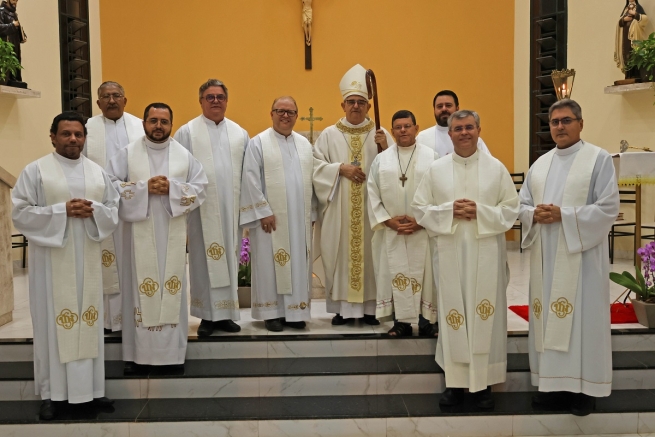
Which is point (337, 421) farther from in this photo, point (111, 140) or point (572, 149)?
point (111, 140)

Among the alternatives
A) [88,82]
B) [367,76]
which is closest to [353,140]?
[367,76]

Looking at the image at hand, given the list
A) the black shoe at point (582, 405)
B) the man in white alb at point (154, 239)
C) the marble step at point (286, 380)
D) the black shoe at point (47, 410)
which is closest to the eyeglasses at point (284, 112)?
the man in white alb at point (154, 239)

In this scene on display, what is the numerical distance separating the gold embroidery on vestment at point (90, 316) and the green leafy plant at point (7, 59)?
426 cm

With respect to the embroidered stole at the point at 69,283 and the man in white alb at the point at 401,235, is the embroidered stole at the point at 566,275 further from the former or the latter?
the embroidered stole at the point at 69,283

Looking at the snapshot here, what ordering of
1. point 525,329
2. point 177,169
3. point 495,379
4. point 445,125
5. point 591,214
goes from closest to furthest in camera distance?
point 591,214, point 495,379, point 177,169, point 525,329, point 445,125

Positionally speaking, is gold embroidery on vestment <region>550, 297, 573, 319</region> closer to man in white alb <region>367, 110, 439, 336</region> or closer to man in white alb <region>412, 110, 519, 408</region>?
man in white alb <region>412, 110, 519, 408</region>

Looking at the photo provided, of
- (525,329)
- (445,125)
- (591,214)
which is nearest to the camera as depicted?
(591,214)

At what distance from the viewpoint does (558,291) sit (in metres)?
4.29

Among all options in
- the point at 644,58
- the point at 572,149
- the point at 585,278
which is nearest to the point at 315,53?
the point at 644,58

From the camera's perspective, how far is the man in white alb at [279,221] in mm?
5293

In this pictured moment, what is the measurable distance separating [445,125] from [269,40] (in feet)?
16.9

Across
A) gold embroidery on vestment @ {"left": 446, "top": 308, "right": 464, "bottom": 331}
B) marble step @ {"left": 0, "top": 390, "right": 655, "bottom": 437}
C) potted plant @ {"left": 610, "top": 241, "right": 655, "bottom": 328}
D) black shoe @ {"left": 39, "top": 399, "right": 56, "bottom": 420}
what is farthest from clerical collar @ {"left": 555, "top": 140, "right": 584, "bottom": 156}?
black shoe @ {"left": 39, "top": 399, "right": 56, "bottom": 420}

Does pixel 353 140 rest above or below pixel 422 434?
above

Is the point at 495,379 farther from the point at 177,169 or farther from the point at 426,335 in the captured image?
the point at 177,169
